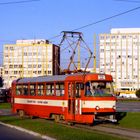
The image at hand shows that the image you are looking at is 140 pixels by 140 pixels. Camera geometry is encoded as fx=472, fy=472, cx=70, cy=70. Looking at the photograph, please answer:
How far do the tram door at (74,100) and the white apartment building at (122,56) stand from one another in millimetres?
97422

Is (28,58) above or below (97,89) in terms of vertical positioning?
above

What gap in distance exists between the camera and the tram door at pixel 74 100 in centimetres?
2545

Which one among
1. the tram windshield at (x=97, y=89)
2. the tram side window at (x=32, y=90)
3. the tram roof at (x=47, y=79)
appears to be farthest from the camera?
the tram side window at (x=32, y=90)

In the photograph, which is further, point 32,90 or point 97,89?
point 32,90

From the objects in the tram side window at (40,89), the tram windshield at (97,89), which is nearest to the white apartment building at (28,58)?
the tram side window at (40,89)

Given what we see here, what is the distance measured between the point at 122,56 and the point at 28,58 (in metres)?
40.3

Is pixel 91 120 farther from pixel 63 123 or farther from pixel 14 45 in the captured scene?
pixel 14 45

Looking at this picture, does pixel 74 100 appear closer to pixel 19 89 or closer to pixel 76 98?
pixel 76 98

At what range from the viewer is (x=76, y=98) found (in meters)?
25.6

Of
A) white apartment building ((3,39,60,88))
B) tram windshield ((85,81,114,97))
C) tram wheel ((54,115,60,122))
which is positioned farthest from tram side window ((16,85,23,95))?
white apartment building ((3,39,60,88))

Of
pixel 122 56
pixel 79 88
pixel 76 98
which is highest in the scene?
pixel 122 56

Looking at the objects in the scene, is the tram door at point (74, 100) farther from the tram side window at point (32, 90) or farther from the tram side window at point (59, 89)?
the tram side window at point (32, 90)

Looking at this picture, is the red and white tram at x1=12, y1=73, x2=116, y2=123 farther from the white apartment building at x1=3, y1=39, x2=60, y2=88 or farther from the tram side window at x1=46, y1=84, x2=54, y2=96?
the white apartment building at x1=3, y1=39, x2=60, y2=88

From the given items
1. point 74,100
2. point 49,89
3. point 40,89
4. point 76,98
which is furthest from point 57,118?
point 40,89
